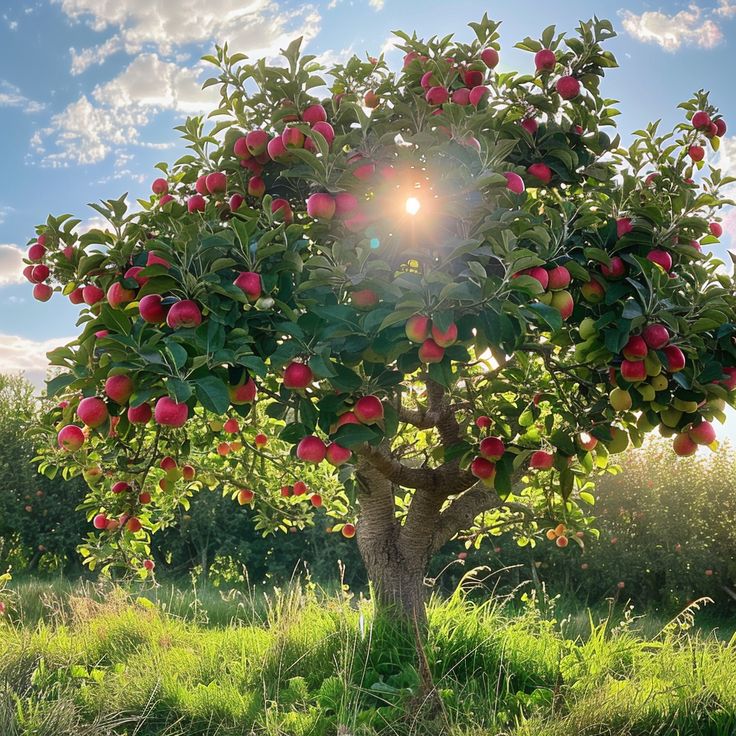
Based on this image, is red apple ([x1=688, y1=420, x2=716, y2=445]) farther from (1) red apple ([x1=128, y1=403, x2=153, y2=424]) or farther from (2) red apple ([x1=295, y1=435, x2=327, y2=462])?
(1) red apple ([x1=128, y1=403, x2=153, y2=424])

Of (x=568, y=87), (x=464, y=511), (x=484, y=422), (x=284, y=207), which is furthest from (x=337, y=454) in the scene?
(x=464, y=511)

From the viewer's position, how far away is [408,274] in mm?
2539

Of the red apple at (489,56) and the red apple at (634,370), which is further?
the red apple at (489,56)

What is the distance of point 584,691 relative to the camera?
4418 millimetres

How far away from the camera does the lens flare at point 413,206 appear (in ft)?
9.93

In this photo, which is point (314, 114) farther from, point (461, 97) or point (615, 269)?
point (615, 269)

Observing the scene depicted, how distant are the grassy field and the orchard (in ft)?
4.25

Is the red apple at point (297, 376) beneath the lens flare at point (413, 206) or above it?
beneath

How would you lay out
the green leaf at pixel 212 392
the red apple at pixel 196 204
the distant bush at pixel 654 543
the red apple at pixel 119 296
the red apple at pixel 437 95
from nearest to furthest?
the green leaf at pixel 212 392 < the red apple at pixel 119 296 < the red apple at pixel 437 95 < the red apple at pixel 196 204 < the distant bush at pixel 654 543

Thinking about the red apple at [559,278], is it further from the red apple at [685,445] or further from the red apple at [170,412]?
the red apple at [170,412]

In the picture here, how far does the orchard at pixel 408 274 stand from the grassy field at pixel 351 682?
4.25 feet

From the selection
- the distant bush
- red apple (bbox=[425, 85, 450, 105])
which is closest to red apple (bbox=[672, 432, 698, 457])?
red apple (bbox=[425, 85, 450, 105])

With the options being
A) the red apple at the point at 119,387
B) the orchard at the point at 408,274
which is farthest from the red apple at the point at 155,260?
the red apple at the point at 119,387

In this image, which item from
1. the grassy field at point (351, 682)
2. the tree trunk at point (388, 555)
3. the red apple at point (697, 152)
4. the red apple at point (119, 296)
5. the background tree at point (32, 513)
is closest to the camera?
the red apple at point (119, 296)
